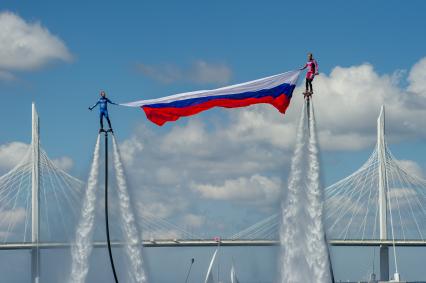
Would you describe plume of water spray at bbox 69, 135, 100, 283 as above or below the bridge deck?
below

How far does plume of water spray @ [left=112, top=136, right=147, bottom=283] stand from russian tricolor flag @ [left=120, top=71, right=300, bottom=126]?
8.09ft

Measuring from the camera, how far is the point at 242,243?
124 m

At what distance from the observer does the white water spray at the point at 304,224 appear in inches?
1967

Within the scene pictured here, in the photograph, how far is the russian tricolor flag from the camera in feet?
177

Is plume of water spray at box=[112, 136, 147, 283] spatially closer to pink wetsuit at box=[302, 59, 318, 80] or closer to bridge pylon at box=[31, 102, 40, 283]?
pink wetsuit at box=[302, 59, 318, 80]

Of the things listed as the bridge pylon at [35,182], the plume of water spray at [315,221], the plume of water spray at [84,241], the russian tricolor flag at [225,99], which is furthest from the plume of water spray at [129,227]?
the bridge pylon at [35,182]

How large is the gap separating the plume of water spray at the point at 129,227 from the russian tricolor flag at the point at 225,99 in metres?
Answer: 2.46

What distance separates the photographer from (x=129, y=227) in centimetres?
5691

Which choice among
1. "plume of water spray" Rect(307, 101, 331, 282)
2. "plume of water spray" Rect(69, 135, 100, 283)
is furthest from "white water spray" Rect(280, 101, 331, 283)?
"plume of water spray" Rect(69, 135, 100, 283)

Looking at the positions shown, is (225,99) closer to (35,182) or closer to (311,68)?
(311,68)

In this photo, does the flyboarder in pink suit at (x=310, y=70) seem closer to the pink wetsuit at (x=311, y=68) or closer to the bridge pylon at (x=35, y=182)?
the pink wetsuit at (x=311, y=68)

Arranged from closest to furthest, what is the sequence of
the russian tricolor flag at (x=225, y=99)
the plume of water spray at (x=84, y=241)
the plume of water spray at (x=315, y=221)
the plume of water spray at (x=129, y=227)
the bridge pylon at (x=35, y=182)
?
the plume of water spray at (x=315, y=221), the russian tricolor flag at (x=225, y=99), the plume of water spray at (x=129, y=227), the plume of water spray at (x=84, y=241), the bridge pylon at (x=35, y=182)

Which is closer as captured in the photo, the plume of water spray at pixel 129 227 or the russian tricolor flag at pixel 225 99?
the russian tricolor flag at pixel 225 99

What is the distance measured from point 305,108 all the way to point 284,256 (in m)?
6.37
